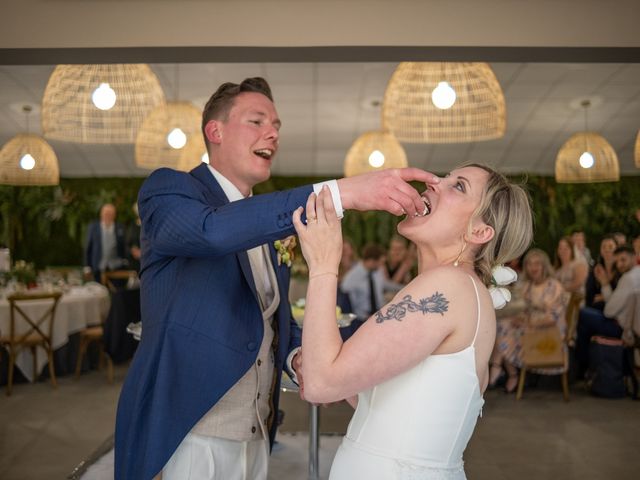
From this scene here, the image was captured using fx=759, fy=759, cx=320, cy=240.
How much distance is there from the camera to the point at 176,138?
7570 mm

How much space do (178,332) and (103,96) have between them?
4254mm

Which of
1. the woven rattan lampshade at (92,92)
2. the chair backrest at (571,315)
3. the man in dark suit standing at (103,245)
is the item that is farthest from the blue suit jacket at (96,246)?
the chair backrest at (571,315)

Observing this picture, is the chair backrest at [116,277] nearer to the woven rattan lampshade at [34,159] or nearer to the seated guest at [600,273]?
the woven rattan lampshade at [34,159]

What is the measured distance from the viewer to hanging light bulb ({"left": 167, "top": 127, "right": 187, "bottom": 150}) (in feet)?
24.7

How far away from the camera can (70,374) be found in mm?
8469

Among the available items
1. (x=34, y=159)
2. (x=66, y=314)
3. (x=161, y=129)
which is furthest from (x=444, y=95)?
(x=34, y=159)

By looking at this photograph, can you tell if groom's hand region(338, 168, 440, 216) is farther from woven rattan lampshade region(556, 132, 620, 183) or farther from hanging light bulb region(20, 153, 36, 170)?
hanging light bulb region(20, 153, 36, 170)

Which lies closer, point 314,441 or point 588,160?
point 314,441

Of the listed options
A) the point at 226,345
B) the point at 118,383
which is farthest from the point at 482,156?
the point at 226,345

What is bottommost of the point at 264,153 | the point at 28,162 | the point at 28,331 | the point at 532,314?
the point at 28,331

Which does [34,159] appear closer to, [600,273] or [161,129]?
[161,129]

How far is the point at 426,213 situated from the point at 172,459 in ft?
3.28

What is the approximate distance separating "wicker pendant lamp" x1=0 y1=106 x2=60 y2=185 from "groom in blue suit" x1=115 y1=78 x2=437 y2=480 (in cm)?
721

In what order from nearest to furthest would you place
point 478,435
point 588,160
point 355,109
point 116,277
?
point 478,435 → point 588,160 → point 116,277 → point 355,109
